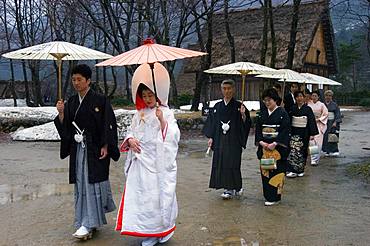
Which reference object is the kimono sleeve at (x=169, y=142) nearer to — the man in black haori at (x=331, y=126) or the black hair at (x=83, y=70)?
the black hair at (x=83, y=70)

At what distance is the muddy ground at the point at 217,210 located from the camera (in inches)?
185

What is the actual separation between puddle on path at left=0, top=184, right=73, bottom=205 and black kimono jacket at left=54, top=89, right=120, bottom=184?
7.24ft

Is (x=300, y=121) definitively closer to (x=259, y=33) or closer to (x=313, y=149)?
(x=313, y=149)

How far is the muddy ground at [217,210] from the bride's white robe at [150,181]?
0.37m

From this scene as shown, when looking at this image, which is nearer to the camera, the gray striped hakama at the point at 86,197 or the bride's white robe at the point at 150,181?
the bride's white robe at the point at 150,181

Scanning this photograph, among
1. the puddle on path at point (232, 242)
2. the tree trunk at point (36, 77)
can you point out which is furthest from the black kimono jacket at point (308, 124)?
the tree trunk at point (36, 77)

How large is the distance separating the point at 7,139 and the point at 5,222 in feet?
30.4

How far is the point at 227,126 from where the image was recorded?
6297 millimetres

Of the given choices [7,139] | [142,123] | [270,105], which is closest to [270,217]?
[270,105]

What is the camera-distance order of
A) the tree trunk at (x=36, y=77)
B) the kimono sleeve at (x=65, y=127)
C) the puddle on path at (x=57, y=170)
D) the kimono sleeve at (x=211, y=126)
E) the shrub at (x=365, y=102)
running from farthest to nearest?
the shrub at (x=365, y=102)
the tree trunk at (x=36, y=77)
the puddle on path at (x=57, y=170)
the kimono sleeve at (x=211, y=126)
the kimono sleeve at (x=65, y=127)

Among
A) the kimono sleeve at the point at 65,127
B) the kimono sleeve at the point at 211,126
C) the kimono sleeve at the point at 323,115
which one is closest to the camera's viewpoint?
the kimono sleeve at the point at 65,127

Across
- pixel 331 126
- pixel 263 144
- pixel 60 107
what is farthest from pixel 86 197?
pixel 331 126

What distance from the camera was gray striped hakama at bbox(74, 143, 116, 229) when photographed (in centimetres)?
457

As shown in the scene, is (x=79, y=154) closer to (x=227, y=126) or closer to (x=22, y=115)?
(x=227, y=126)
